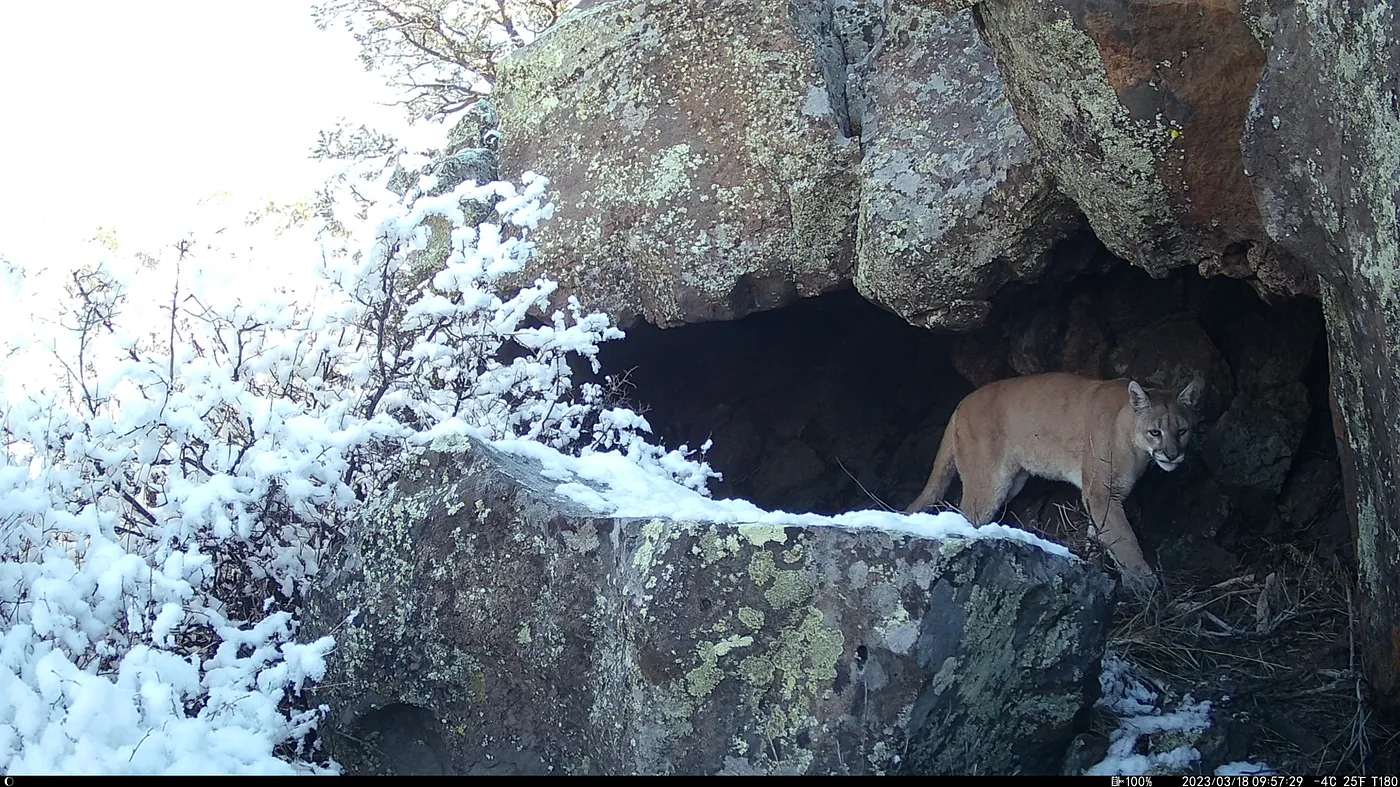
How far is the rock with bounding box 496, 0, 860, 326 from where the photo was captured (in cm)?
578

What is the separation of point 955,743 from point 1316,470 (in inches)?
159

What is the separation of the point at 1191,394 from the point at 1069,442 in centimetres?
71

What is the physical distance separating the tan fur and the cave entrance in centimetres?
27

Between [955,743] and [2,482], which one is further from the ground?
[2,482]

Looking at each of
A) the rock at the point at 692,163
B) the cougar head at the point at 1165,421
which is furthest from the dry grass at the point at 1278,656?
the rock at the point at 692,163

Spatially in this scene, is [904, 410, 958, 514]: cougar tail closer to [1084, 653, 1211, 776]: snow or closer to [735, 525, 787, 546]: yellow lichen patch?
[1084, 653, 1211, 776]: snow

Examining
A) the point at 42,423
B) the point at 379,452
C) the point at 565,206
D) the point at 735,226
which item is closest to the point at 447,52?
the point at 565,206

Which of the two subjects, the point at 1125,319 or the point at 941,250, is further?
the point at 1125,319

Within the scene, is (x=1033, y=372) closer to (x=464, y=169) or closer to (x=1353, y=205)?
(x=464, y=169)

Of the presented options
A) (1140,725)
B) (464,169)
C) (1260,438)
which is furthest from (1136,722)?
(464,169)

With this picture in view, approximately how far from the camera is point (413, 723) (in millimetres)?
3795

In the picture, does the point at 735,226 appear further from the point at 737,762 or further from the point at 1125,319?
the point at 737,762

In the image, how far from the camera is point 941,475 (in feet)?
23.2

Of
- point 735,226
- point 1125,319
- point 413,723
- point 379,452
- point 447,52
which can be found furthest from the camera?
point 447,52
